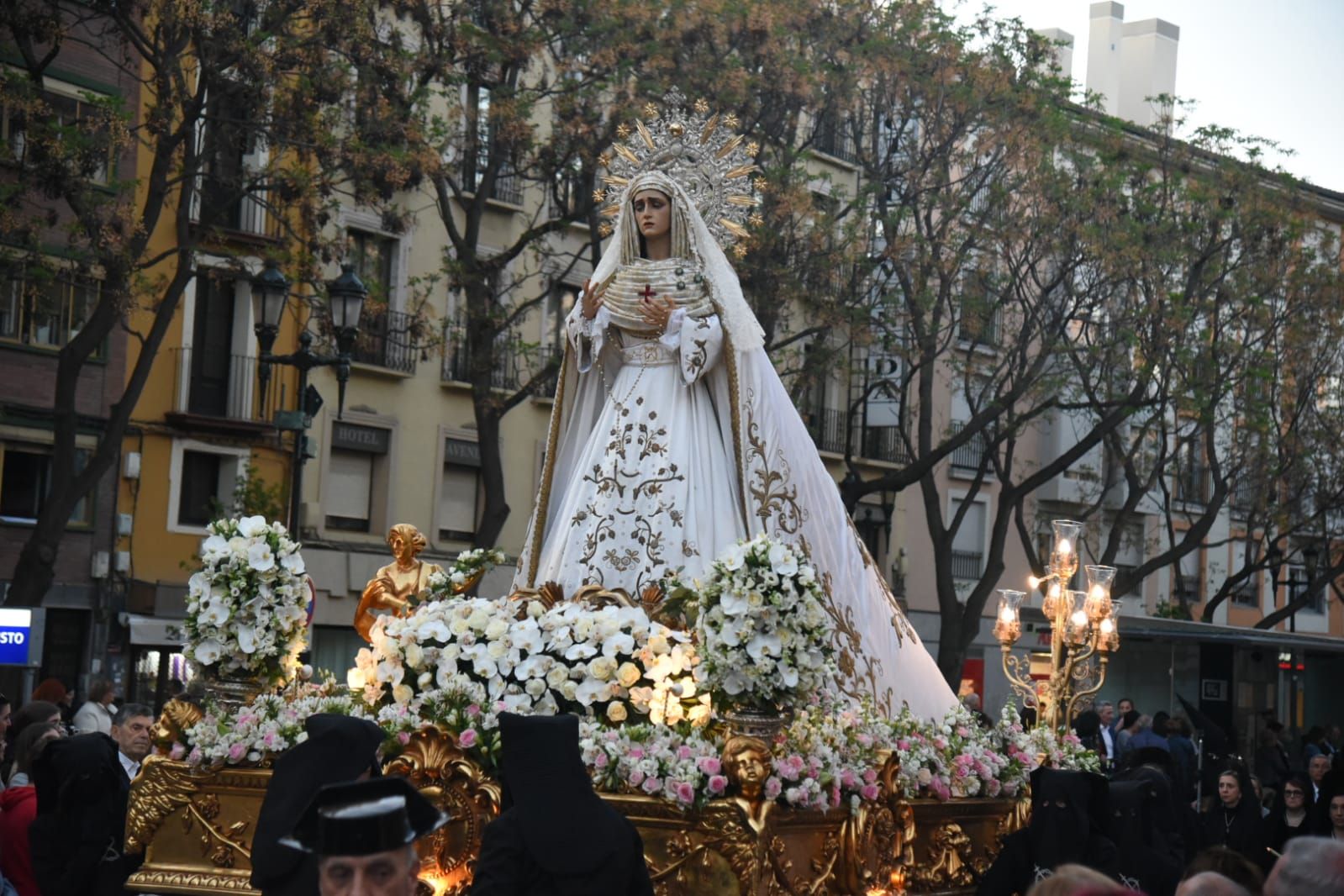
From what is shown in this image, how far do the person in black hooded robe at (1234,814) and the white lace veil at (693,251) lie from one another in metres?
4.77

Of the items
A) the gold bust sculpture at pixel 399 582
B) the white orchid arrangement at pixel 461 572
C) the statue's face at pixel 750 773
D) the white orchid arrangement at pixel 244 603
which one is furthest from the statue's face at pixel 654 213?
the statue's face at pixel 750 773

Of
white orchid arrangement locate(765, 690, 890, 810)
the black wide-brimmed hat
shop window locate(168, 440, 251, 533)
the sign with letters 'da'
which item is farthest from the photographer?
shop window locate(168, 440, 251, 533)

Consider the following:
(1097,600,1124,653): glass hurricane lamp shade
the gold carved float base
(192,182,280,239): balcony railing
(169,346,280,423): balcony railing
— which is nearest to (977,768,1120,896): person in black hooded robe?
the gold carved float base

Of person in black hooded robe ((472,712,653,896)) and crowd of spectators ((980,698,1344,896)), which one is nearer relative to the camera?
crowd of spectators ((980,698,1344,896))

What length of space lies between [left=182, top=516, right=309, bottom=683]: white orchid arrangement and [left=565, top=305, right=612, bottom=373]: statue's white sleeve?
6.62 feet

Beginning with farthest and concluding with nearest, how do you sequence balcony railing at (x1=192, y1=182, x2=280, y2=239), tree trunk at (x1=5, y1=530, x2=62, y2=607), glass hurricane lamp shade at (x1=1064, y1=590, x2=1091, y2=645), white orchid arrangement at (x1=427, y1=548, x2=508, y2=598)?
1. balcony railing at (x1=192, y1=182, x2=280, y2=239)
2. tree trunk at (x1=5, y1=530, x2=62, y2=607)
3. glass hurricane lamp shade at (x1=1064, y1=590, x2=1091, y2=645)
4. white orchid arrangement at (x1=427, y1=548, x2=508, y2=598)

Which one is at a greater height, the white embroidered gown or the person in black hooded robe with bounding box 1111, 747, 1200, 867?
the white embroidered gown

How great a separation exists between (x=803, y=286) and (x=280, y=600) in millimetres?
15625

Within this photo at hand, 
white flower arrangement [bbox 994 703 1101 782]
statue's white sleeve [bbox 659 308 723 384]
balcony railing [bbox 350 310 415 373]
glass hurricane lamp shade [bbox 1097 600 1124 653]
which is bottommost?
white flower arrangement [bbox 994 703 1101 782]

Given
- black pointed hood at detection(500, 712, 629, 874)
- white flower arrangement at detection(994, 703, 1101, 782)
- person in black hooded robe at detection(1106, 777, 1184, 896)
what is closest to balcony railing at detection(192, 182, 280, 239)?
white flower arrangement at detection(994, 703, 1101, 782)

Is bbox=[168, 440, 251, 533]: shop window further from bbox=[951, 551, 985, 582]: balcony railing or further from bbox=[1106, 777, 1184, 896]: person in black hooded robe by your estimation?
bbox=[1106, 777, 1184, 896]: person in black hooded robe

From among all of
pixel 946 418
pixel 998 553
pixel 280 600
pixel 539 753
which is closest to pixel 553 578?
pixel 280 600

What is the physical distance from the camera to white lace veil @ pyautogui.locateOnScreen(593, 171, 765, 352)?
1073 centimetres

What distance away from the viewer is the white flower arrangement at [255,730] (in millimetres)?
9284
